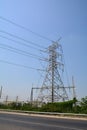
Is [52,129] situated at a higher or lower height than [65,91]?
lower

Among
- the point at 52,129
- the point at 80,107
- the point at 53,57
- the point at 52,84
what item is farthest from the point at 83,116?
the point at 53,57

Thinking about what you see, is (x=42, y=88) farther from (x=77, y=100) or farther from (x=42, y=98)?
→ (x=77, y=100)

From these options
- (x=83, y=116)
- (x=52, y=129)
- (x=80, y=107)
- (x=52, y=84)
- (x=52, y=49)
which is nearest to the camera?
(x=52, y=129)

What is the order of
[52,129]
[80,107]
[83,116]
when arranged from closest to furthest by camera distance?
[52,129], [83,116], [80,107]

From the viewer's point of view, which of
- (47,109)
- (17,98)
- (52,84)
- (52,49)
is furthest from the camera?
(17,98)

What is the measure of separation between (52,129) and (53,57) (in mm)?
32508

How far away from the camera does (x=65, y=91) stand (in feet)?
138

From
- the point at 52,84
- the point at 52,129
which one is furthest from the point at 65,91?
the point at 52,129

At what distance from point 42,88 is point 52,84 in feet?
9.61

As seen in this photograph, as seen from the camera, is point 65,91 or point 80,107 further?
point 65,91

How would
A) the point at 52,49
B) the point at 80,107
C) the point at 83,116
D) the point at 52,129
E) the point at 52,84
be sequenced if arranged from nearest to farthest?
1. the point at 52,129
2. the point at 83,116
3. the point at 80,107
4. the point at 52,84
5. the point at 52,49

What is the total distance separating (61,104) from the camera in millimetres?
34562

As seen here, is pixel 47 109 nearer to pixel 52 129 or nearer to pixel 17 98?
pixel 17 98

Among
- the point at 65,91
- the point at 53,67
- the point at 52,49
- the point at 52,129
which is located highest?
the point at 52,49
